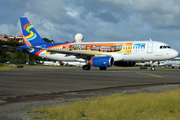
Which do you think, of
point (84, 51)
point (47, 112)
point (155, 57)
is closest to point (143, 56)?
point (155, 57)

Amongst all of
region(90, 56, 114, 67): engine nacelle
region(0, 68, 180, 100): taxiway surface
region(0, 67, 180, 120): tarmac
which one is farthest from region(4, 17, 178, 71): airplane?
region(0, 67, 180, 120): tarmac

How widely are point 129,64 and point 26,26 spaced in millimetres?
20364

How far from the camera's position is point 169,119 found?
→ 4.71 meters

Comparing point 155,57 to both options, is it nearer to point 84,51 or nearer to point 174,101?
point 84,51

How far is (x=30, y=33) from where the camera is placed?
40719 mm

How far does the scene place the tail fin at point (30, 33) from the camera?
40.5m

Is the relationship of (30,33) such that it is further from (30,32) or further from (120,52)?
(120,52)

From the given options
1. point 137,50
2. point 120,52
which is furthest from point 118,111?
point 120,52

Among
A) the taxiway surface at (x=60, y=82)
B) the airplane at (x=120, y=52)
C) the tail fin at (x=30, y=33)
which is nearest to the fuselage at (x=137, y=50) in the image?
the airplane at (x=120, y=52)

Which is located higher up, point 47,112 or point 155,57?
point 155,57

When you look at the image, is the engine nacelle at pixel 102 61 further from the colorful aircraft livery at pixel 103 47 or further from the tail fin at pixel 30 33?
the tail fin at pixel 30 33

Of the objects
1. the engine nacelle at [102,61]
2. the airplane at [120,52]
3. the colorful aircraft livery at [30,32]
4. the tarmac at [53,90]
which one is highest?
the colorful aircraft livery at [30,32]

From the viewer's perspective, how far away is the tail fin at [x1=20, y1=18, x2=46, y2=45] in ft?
133

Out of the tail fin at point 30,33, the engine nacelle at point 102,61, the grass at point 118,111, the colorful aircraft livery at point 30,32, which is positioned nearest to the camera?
the grass at point 118,111
